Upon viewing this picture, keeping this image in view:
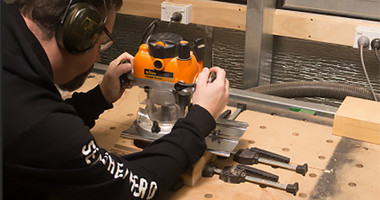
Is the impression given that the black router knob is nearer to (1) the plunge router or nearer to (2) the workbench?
(1) the plunge router

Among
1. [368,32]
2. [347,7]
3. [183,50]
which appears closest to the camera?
[183,50]

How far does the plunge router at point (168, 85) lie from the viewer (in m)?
1.30

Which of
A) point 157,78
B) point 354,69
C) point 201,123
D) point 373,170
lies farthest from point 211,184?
point 354,69

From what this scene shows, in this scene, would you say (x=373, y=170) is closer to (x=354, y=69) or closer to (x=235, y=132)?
(x=235, y=132)

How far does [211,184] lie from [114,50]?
1.65 m

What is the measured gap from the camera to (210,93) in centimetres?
130

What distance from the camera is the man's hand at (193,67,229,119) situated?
1.29 metres

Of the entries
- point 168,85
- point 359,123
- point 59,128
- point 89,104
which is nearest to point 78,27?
point 59,128

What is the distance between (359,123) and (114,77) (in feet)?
2.45

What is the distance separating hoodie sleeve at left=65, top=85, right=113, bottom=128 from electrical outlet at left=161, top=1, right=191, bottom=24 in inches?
34.8

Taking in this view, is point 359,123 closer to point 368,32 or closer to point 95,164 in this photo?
point 368,32

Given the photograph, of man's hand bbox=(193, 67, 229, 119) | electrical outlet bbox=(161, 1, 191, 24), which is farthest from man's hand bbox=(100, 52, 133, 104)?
electrical outlet bbox=(161, 1, 191, 24)

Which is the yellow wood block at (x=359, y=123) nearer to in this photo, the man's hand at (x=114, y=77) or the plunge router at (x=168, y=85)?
the plunge router at (x=168, y=85)

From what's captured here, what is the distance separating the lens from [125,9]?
2.46m
